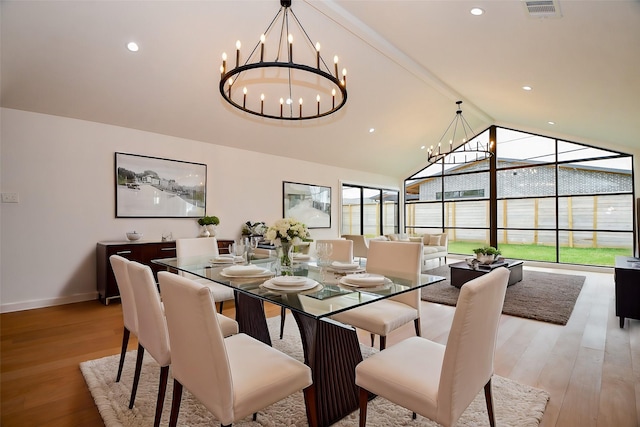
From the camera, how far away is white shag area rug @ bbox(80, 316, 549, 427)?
1745 millimetres

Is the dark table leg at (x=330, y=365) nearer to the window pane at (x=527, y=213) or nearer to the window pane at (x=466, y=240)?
the window pane at (x=527, y=213)

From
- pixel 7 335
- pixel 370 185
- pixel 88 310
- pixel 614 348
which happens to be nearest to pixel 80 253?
pixel 88 310

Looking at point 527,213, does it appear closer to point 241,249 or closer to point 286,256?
point 286,256

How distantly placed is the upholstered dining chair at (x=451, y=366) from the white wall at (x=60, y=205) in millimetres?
4146

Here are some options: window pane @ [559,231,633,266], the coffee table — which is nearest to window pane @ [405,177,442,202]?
window pane @ [559,231,633,266]

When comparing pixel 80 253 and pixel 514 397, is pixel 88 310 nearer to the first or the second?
pixel 80 253

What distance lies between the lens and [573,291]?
4.68 metres

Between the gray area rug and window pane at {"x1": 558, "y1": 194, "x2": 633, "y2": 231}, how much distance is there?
161 cm

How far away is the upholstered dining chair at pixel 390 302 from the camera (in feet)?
7.14

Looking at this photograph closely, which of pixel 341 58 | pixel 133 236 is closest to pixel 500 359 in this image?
pixel 341 58

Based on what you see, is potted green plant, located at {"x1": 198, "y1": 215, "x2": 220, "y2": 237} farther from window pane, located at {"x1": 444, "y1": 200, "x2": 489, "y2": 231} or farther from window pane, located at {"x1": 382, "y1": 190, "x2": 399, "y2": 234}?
window pane, located at {"x1": 444, "y1": 200, "x2": 489, "y2": 231}

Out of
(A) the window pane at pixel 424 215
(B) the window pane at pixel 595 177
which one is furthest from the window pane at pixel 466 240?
(B) the window pane at pixel 595 177

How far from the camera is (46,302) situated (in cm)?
386

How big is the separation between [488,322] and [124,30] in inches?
151
